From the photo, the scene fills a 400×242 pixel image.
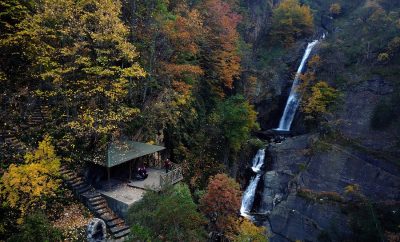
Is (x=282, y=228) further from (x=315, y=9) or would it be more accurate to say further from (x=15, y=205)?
(x=315, y=9)

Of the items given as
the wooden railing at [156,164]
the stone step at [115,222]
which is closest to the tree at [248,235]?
the stone step at [115,222]

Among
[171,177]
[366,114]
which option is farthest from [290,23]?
[171,177]

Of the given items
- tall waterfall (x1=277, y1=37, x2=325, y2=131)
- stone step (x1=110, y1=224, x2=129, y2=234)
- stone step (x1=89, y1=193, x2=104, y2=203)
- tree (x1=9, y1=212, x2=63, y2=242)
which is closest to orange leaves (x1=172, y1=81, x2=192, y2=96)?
stone step (x1=89, y1=193, x2=104, y2=203)

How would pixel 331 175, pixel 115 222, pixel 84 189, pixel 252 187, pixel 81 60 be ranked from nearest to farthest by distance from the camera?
pixel 115 222 < pixel 84 189 < pixel 81 60 < pixel 331 175 < pixel 252 187

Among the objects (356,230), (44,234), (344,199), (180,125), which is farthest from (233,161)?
(44,234)

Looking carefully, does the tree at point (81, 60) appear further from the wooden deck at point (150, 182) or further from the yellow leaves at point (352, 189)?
the yellow leaves at point (352, 189)

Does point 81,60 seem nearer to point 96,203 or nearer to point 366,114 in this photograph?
point 96,203

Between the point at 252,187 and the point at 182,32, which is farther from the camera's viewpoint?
the point at 252,187
